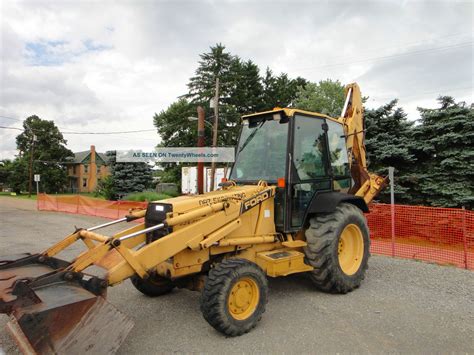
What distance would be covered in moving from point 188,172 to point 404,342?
23.2 meters

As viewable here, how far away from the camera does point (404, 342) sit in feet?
12.2

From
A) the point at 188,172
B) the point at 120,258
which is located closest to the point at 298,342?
the point at 120,258

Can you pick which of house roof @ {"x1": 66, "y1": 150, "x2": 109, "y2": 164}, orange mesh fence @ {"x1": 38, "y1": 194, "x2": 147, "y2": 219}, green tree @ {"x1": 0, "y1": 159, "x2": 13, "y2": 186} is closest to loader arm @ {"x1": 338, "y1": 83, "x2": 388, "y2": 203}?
orange mesh fence @ {"x1": 38, "y1": 194, "x2": 147, "y2": 219}

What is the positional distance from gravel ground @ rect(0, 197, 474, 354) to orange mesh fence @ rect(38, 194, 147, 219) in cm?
925

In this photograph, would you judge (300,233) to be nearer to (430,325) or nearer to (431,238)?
(430,325)

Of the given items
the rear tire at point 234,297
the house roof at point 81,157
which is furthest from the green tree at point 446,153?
the house roof at point 81,157

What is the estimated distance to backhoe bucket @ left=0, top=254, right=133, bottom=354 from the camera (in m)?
2.80

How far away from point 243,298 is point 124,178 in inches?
895

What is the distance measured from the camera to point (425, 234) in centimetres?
777

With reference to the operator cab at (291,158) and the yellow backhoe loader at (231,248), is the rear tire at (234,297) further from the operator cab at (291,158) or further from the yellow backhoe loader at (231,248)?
the operator cab at (291,158)

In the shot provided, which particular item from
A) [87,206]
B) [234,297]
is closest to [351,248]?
[234,297]

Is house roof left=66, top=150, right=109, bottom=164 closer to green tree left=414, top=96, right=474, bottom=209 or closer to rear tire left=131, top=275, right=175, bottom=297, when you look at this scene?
green tree left=414, top=96, right=474, bottom=209

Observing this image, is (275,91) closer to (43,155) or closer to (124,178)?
(124,178)

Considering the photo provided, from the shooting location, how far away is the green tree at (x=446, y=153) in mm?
9891
